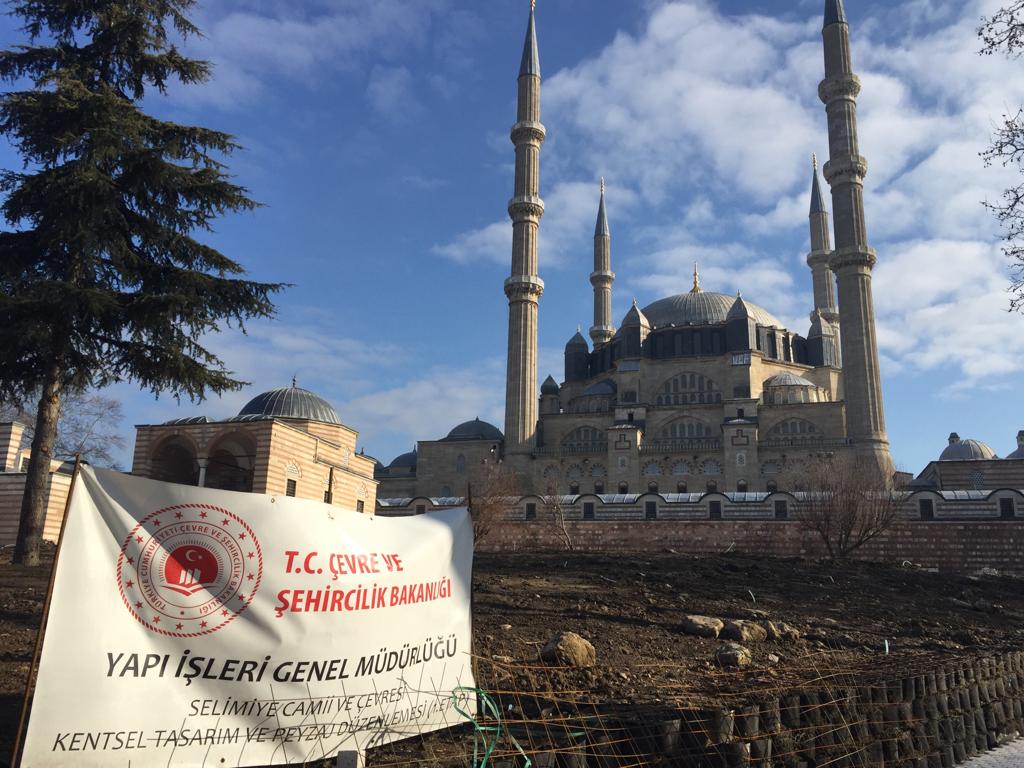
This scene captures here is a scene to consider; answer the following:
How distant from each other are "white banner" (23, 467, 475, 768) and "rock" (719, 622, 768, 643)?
5.36m

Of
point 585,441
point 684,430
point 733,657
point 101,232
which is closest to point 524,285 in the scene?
point 585,441

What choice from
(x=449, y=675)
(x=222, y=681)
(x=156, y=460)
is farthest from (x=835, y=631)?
(x=156, y=460)

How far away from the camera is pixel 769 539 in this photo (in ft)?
78.0

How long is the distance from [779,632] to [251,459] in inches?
711

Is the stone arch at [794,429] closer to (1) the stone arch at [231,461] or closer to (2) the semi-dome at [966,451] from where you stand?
(2) the semi-dome at [966,451]

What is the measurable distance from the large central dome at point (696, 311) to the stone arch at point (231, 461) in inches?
1147

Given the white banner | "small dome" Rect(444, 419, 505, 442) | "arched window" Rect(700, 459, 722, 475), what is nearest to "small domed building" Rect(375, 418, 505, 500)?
"small dome" Rect(444, 419, 505, 442)

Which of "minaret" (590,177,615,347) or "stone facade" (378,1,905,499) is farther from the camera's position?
"minaret" (590,177,615,347)

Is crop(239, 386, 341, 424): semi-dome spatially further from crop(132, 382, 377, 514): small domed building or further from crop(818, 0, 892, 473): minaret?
crop(818, 0, 892, 473): minaret

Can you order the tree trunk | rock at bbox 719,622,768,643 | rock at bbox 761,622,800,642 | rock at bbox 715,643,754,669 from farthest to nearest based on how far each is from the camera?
the tree trunk, rock at bbox 761,622,800,642, rock at bbox 719,622,768,643, rock at bbox 715,643,754,669

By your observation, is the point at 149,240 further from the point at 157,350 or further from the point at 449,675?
the point at 449,675

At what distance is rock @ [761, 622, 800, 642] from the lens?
29.1 ft

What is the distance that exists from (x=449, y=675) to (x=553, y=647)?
252 centimetres

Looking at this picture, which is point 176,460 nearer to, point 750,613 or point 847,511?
point 750,613
